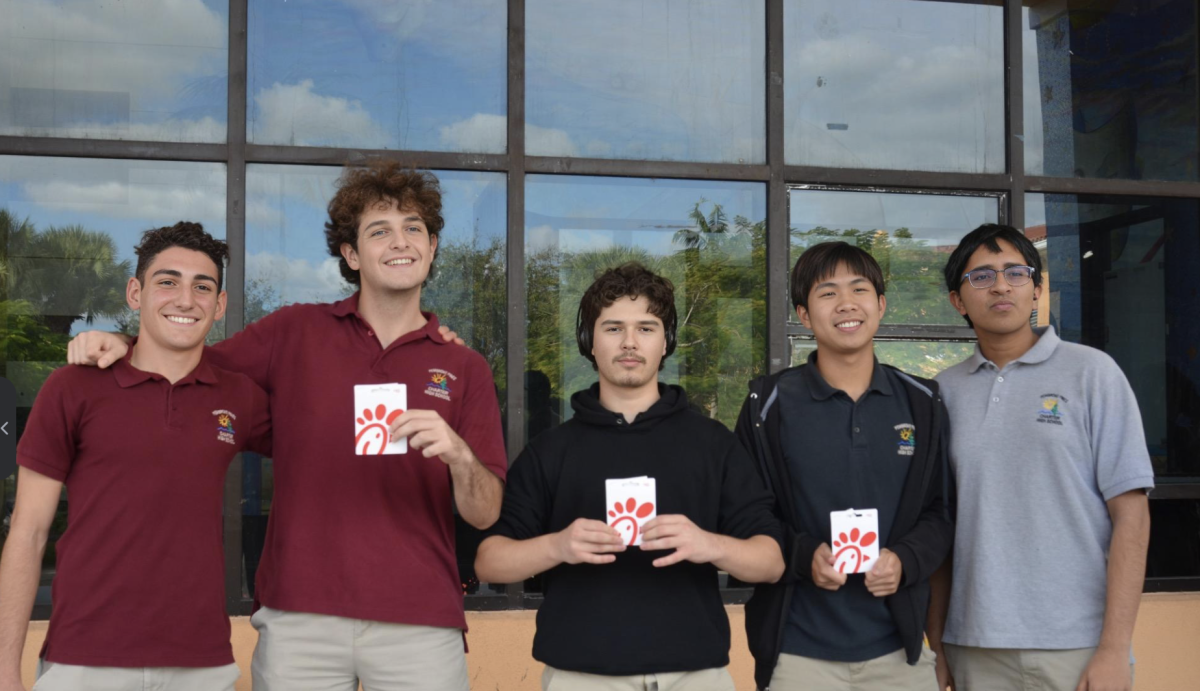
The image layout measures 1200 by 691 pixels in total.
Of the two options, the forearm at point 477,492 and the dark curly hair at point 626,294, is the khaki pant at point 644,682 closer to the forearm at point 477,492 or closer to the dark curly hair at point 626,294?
the forearm at point 477,492

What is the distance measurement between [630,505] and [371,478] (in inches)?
29.1

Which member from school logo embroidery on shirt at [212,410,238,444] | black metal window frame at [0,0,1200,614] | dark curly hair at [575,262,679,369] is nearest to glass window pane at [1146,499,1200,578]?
black metal window frame at [0,0,1200,614]

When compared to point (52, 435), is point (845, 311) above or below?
above

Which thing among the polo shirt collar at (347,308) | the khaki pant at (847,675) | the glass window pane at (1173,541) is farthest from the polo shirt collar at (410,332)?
the glass window pane at (1173,541)

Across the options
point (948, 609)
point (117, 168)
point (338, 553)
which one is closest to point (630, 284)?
point (338, 553)

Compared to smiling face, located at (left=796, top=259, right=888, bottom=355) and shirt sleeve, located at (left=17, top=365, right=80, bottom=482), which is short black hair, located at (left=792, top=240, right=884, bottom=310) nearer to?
smiling face, located at (left=796, top=259, right=888, bottom=355)

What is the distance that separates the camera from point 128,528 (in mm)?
2578

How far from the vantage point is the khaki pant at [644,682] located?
2.56 m

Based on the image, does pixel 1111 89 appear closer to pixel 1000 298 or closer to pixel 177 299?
pixel 1000 298

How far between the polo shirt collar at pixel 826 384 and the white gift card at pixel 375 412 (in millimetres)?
1172

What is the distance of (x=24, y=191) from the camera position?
15.8ft

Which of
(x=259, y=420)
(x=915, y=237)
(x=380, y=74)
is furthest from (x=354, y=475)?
(x=915, y=237)

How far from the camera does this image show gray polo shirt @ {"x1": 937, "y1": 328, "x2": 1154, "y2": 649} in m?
2.86

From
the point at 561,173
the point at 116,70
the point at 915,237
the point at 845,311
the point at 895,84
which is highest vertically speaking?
the point at 895,84
